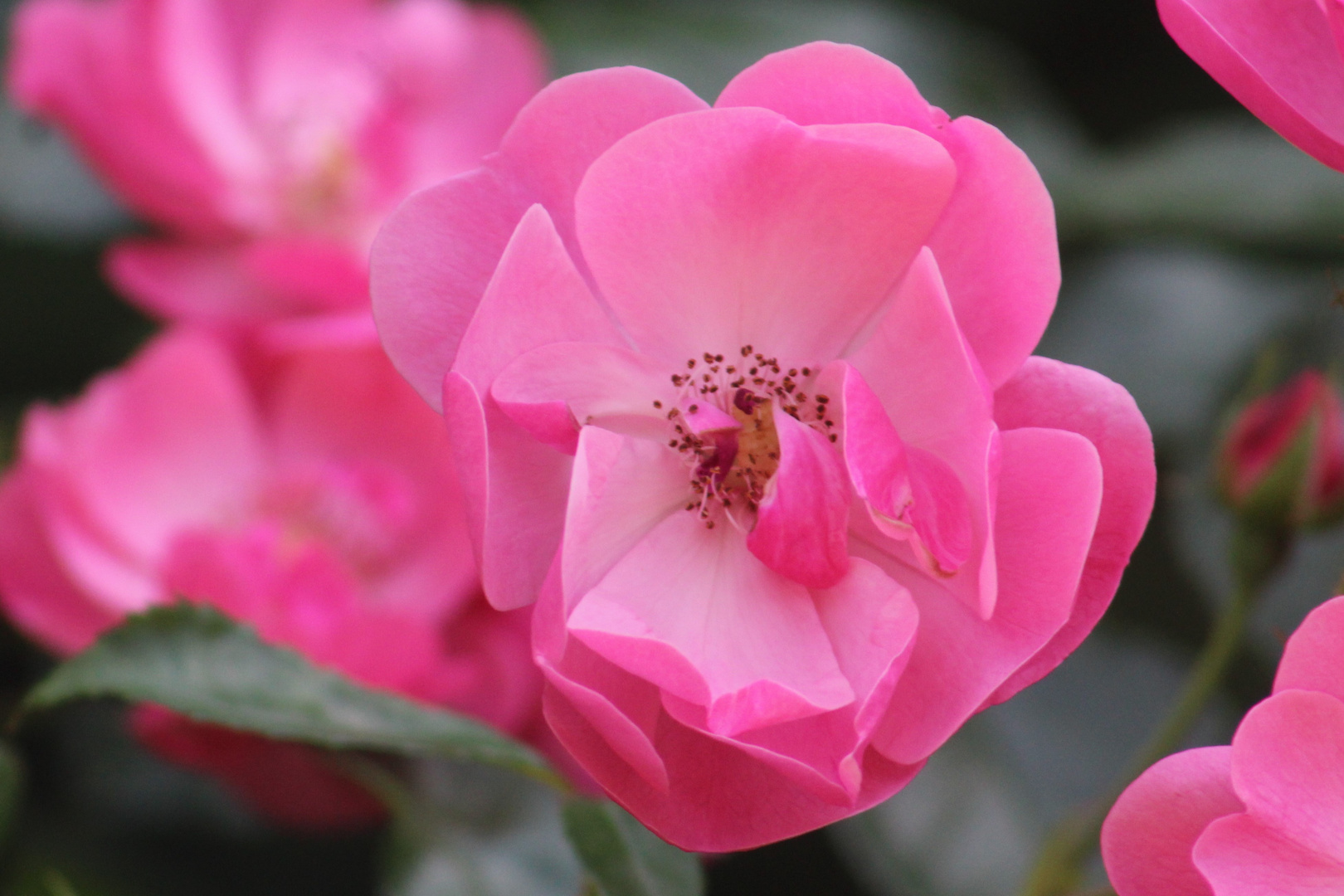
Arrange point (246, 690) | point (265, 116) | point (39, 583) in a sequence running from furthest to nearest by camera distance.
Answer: point (265, 116)
point (39, 583)
point (246, 690)

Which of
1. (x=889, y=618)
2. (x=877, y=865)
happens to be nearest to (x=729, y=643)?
(x=889, y=618)

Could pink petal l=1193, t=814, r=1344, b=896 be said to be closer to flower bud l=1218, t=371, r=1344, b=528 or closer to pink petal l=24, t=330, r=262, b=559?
flower bud l=1218, t=371, r=1344, b=528

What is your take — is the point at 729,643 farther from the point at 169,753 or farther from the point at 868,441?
the point at 169,753

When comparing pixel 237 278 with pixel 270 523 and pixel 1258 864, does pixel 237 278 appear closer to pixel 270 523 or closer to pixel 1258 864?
pixel 270 523

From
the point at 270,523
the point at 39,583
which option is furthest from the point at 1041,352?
the point at 39,583

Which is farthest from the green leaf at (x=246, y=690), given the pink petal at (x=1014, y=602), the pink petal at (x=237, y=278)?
the pink petal at (x=237, y=278)

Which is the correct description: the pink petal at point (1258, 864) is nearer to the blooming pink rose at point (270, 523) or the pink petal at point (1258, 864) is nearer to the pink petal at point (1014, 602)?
the pink petal at point (1014, 602)
